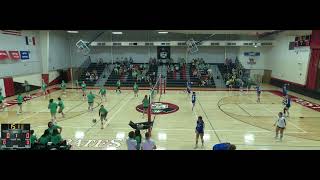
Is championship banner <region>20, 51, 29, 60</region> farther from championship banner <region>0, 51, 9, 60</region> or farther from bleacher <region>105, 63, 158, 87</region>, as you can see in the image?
bleacher <region>105, 63, 158, 87</region>

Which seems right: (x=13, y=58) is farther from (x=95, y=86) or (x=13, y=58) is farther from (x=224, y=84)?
(x=224, y=84)

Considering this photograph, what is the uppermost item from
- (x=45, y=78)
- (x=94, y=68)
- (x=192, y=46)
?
(x=192, y=46)

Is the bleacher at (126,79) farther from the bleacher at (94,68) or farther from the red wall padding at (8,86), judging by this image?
the red wall padding at (8,86)

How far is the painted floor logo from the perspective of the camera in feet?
67.9

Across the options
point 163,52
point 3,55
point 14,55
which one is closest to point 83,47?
point 14,55

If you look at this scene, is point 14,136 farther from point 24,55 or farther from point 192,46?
point 192,46

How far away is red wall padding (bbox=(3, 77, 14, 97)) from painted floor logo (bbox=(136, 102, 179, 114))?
14.0m

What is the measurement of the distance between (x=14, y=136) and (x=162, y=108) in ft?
45.5

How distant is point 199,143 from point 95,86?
2569 cm

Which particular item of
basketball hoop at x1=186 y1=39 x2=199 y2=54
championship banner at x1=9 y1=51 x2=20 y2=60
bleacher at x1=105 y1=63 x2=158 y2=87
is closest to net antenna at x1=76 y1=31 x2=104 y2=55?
bleacher at x1=105 y1=63 x2=158 y2=87

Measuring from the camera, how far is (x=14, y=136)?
8.86m

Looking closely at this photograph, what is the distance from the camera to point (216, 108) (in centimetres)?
2225

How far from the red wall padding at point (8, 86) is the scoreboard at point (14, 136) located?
68.1 ft
